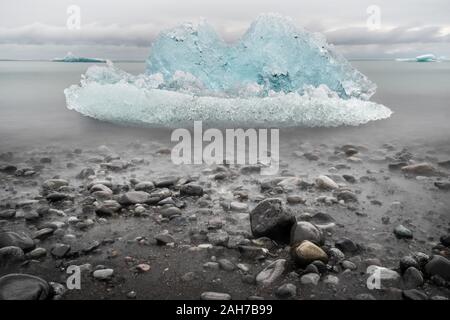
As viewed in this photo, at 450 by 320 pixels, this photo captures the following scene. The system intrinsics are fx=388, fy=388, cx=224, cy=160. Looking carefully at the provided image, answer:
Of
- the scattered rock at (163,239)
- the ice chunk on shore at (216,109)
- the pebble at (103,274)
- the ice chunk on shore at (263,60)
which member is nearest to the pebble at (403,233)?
the scattered rock at (163,239)

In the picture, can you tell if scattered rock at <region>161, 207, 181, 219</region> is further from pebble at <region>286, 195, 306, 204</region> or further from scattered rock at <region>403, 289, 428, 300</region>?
scattered rock at <region>403, 289, 428, 300</region>

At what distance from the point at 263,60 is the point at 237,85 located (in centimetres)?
98

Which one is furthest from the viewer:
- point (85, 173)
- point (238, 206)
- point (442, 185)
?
point (85, 173)

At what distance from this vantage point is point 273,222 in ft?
11.9

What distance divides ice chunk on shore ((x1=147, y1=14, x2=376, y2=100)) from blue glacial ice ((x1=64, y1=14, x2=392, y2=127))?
26mm

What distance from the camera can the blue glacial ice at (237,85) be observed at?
869 cm

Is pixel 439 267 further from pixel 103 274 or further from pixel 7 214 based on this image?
pixel 7 214

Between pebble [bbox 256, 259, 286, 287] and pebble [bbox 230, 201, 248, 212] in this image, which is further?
pebble [bbox 230, 201, 248, 212]

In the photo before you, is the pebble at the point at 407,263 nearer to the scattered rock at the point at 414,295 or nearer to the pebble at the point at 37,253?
the scattered rock at the point at 414,295

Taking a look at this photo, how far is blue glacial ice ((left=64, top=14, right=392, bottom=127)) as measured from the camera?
342 inches

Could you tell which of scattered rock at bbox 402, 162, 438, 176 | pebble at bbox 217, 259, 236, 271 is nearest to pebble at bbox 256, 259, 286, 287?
pebble at bbox 217, 259, 236, 271

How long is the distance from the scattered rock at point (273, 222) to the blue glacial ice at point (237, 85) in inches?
198

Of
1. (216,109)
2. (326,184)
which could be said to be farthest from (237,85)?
(326,184)
